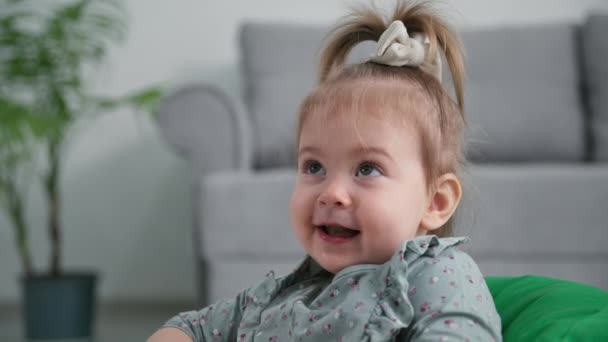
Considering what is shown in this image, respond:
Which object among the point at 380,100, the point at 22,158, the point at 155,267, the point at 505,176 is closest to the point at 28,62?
the point at 22,158

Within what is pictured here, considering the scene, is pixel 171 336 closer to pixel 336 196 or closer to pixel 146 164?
pixel 336 196

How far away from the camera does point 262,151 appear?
276 centimetres

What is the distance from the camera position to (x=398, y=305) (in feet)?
3.00

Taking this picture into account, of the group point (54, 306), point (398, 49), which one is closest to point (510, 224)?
point (398, 49)

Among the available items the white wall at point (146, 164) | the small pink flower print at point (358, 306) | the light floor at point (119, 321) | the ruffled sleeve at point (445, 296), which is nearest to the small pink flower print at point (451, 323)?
the ruffled sleeve at point (445, 296)

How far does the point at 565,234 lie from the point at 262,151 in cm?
110

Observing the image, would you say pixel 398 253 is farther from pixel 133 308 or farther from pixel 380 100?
pixel 133 308

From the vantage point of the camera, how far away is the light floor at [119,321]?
2.63 meters

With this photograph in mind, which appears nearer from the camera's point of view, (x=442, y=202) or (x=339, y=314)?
(x=339, y=314)

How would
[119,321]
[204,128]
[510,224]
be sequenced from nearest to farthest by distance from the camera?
[510,224] < [204,128] < [119,321]

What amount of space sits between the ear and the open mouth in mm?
111

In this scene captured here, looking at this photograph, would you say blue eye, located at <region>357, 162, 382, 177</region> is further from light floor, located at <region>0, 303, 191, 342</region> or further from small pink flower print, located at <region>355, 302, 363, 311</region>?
light floor, located at <region>0, 303, 191, 342</region>

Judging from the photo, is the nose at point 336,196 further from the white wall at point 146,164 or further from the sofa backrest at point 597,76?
the white wall at point 146,164

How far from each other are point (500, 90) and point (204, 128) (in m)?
1.07
